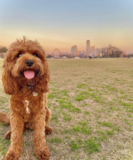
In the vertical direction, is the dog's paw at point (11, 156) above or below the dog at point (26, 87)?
below

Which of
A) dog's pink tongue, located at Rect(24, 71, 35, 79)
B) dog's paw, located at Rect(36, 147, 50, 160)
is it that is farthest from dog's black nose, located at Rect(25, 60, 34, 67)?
dog's paw, located at Rect(36, 147, 50, 160)

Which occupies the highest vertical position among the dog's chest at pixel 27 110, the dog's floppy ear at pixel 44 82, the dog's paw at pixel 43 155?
the dog's floppy ear at pixel 44 82

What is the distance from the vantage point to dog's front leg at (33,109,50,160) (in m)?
1.90

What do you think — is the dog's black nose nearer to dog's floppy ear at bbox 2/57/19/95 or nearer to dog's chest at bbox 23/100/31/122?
dog's floppy ear at bbox 2/57/19/95

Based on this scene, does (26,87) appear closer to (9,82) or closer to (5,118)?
(9,82)

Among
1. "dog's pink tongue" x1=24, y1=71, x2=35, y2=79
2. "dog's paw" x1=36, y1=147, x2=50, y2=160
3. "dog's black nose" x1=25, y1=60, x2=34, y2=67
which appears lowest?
"dog's paw" x1=36, y1=147, x2=50, y2=160

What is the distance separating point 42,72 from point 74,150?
1.35m

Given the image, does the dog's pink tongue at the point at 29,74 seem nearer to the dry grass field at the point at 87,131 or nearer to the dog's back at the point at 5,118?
the dry grass field at the point at 87,131

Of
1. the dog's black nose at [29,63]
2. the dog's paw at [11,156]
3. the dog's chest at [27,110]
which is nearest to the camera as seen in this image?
the dog's black nose at [29,63]

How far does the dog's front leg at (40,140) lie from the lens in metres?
1.90

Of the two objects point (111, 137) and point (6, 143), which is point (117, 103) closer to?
point (111, 137)

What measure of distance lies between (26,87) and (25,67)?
1.29ft

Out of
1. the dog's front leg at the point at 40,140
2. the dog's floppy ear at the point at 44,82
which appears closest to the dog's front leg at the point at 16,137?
the dog's front leg at the point at 40,140

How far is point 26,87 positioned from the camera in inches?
77.7
